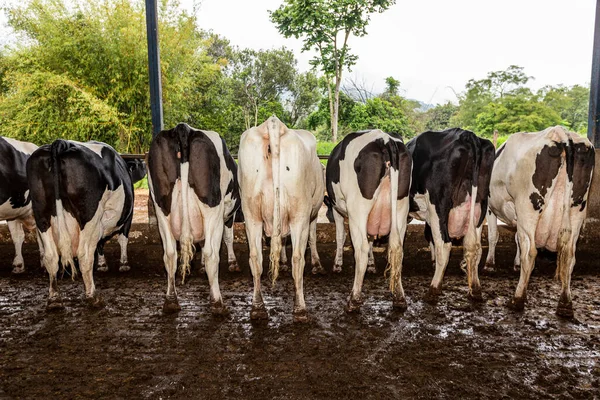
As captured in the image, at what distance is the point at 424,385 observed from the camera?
303 cm

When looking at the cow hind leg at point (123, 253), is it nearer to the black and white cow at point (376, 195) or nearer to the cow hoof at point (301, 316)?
the cow hoof at point (301, 316)

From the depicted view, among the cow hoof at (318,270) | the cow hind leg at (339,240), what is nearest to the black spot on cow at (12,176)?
the cow hoof at (318,270)

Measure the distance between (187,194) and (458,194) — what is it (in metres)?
3.09

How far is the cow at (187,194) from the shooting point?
14.3 feet

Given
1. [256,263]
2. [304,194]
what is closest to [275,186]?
[304,194]

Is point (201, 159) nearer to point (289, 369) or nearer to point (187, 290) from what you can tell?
point (187, 290)

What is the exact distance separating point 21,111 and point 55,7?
4.02 m

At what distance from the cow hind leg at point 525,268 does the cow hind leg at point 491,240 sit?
1.49 m

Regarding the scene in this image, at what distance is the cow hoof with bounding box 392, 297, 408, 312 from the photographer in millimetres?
4578

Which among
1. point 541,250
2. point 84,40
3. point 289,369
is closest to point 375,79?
point 84,40

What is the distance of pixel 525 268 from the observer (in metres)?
4.61

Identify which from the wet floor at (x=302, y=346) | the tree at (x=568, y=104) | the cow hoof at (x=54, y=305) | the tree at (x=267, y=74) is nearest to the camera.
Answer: the wet floor at (x=302, y=346)

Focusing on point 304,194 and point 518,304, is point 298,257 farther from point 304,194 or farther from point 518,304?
point 518,304

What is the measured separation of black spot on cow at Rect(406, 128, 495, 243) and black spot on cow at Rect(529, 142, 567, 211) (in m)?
0.48
